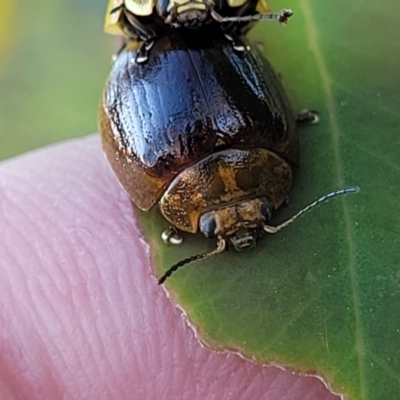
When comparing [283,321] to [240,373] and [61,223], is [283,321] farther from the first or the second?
[61,223]

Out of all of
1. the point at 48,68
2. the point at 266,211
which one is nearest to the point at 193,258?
the point at 266,211

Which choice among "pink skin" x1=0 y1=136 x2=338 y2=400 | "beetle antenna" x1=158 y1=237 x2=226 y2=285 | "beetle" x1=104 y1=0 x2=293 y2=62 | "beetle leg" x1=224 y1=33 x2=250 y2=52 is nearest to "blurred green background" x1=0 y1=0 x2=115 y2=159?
"pink skin" x1=0 y1=136 x2=338 y2=400

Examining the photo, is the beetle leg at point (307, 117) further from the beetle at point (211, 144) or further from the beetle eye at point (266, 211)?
the beetle eye at point (266, 211)

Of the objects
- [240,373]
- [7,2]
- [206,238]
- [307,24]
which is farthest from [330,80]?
[7,2]

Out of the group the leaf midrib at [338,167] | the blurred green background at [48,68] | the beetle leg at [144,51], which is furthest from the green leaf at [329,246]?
the blurred green background at [48,68]

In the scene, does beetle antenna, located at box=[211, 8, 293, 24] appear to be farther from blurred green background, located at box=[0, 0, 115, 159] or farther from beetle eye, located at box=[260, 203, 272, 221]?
blurred green background, located at box=[0, 0, 115, 159]
